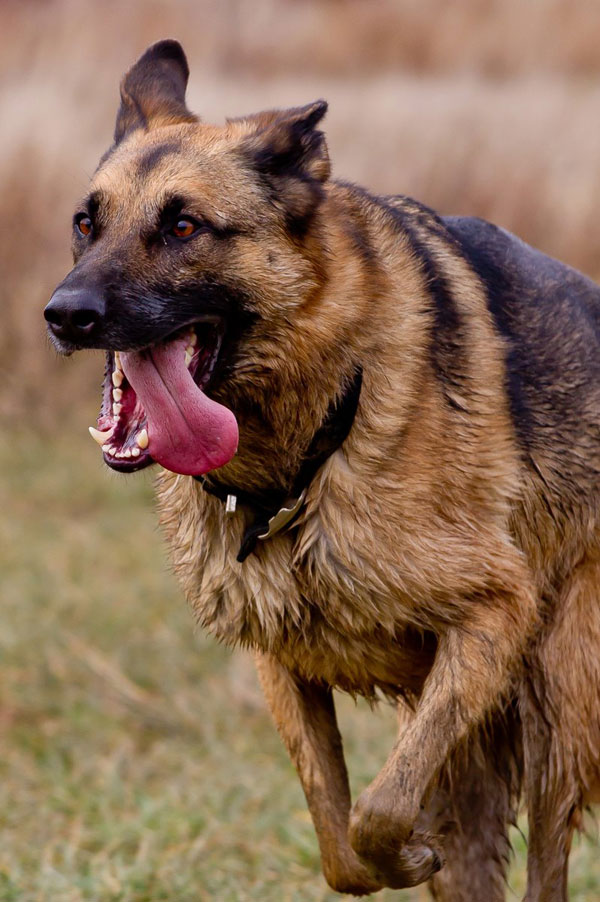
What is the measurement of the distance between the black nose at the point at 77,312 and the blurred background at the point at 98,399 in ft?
6.51

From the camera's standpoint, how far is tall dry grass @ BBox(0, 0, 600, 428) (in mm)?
10898

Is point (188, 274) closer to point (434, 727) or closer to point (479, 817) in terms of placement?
point (434, 727)

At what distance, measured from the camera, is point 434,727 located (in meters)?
3.28

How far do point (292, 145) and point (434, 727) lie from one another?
146 cm

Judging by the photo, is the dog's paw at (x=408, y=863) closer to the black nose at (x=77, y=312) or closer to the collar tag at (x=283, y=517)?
the collar tag at (x=283, y=517)

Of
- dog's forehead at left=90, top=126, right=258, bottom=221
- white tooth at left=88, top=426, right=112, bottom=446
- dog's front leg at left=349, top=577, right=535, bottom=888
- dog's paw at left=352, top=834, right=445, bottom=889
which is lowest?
dog's paw at left=352, top=834, right=445, bottom=889

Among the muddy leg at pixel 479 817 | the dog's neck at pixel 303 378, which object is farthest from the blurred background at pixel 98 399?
the dog's neck at pixel 303 378

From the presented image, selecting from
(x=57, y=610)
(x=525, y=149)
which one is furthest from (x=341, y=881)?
(x=525, y=149)

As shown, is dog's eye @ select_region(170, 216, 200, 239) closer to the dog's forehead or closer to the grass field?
the dog's forehead

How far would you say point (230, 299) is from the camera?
3189 millimetres

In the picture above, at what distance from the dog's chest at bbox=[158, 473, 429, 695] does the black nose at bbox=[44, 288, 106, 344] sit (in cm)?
65

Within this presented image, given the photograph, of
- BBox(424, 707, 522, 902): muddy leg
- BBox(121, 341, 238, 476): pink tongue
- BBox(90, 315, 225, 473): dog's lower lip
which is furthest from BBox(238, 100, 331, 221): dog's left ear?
BBox(424, 707, 522, 902): muddy leg

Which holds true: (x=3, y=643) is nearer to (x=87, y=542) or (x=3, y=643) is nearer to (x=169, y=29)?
(x=87, y=542)

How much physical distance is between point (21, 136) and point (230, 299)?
909cm
